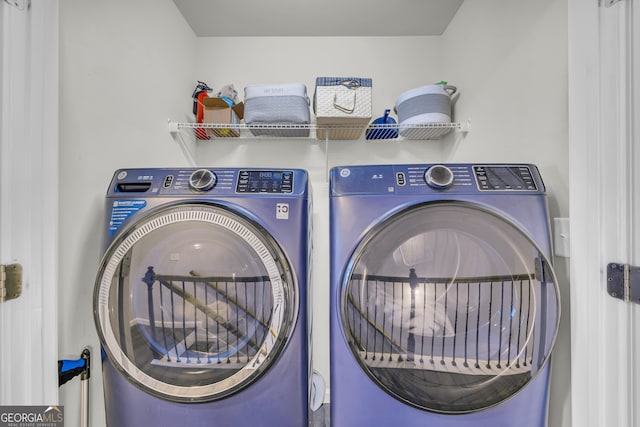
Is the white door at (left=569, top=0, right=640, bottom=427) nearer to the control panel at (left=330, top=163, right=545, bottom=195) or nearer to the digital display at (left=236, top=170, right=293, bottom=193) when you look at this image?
the control panel at (left=330, top=163, right=545, bottom=195)

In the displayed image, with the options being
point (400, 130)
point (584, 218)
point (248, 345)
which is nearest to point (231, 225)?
point (248, 345)

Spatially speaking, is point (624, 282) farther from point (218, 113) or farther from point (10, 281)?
point (218, 113)

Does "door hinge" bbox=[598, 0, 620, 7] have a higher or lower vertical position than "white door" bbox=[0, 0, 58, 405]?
higher

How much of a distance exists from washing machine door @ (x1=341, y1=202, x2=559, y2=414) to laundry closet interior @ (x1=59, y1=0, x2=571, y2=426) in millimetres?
236

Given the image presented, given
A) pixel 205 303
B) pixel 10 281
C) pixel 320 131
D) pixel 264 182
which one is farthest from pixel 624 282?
pixel 10 281

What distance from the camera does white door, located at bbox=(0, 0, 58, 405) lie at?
64cm

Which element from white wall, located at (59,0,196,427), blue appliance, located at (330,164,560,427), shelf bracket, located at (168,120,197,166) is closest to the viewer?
blue appliance, located at (330,164,560,427)

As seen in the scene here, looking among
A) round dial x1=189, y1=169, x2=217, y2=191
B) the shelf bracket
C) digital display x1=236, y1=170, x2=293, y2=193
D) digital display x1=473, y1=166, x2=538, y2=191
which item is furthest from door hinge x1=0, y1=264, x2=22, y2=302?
digital display x1=473, y1=166, x2=538, y2=191

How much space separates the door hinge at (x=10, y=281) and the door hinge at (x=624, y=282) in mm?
1559

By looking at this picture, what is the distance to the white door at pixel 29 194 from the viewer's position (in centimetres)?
64

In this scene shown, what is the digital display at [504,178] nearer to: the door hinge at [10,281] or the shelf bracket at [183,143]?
the door hinge at [10,281]

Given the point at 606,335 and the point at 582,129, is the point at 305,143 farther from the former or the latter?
the point at 606,335

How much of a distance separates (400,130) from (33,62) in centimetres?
155

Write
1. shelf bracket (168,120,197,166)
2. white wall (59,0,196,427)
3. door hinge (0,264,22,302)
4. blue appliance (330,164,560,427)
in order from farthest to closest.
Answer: shelf bracket (168,120,197,166) → white wall (59,0,196,427) → blue appliance (330,164,560,427) → door hinge (0,264,22,302)
